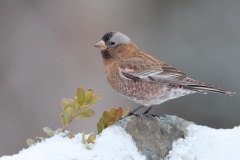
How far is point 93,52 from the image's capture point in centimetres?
906

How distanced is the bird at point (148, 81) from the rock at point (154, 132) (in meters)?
0.69

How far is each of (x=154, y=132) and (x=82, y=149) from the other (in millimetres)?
863

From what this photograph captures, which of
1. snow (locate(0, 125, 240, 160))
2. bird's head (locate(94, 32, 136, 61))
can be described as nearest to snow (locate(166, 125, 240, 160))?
snow (locate(0, 125, 240, 160))

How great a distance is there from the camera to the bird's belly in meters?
5.00

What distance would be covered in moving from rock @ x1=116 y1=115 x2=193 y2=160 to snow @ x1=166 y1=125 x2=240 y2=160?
58 mm

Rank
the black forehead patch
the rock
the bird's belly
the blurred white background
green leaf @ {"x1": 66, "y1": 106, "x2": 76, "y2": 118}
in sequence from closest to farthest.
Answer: green leaf @ {"x1": 66, "y1": 106, "x2": 76, "y2": 118} → the rock → the bird's belly → the black forehead patch → the blurred white background

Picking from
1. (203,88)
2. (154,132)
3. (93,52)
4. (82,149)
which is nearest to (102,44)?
(203,88)

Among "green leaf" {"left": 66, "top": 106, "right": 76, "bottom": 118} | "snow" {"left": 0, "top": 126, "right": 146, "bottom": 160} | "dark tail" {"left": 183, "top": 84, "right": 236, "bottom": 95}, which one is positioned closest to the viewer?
"snow" {"left": 0, "top": 126, "right": 146, "bottom": 160}

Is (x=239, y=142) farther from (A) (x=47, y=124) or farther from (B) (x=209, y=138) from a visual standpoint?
(A) (x=47, y=124)

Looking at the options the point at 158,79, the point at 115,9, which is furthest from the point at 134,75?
the point at 115,9

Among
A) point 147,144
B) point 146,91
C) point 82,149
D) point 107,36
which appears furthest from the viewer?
point 107,36

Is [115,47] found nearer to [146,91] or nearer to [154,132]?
[146,91]

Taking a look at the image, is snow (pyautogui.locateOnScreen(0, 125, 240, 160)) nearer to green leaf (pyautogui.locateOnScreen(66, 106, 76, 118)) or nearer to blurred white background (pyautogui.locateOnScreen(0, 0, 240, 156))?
green leaf (pyautogui.locateOnScreen(66, 106, 76, 118))

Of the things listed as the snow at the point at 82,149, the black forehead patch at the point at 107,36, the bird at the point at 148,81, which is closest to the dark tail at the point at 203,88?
the bird at the point at 148,81
